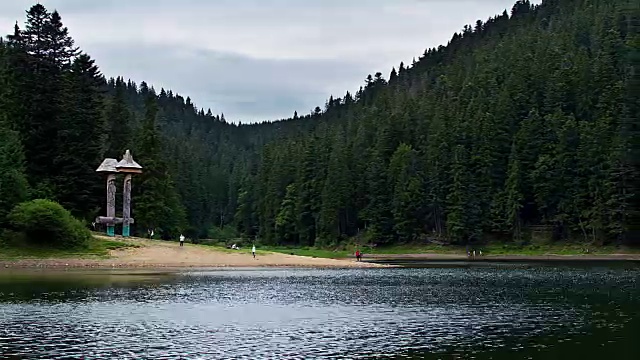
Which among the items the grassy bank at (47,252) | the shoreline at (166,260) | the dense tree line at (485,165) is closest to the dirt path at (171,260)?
the shoreline at (166,260)

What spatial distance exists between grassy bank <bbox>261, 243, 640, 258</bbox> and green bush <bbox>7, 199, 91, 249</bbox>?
5736 centimetres

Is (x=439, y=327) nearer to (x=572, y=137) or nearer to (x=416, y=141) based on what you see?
(x=572, y=137)

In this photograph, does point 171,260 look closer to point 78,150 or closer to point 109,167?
point 109,167

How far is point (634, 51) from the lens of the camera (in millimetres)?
49125

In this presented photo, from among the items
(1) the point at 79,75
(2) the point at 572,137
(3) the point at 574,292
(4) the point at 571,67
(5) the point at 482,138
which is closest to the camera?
(3) the point at 574,292

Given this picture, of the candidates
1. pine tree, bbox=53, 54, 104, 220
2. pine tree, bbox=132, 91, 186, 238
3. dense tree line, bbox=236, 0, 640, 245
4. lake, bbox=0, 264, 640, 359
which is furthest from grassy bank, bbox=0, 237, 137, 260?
dense tree line, bbox=236, 0, 640, 245

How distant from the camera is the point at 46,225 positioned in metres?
76.3

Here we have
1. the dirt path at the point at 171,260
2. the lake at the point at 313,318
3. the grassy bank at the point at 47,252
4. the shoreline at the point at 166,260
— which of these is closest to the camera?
the lake at the point at 313,318

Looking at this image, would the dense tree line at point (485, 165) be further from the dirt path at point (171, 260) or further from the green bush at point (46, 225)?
the green bush at point (46, 225)

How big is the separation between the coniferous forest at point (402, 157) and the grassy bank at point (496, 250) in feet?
6.82

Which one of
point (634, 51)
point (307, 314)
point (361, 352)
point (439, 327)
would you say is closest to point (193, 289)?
point (307, 314)

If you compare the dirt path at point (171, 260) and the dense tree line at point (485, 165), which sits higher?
the dense tree line at point (485, 165)

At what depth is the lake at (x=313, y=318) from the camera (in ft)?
99.0

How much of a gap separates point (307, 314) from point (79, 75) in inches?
2663
